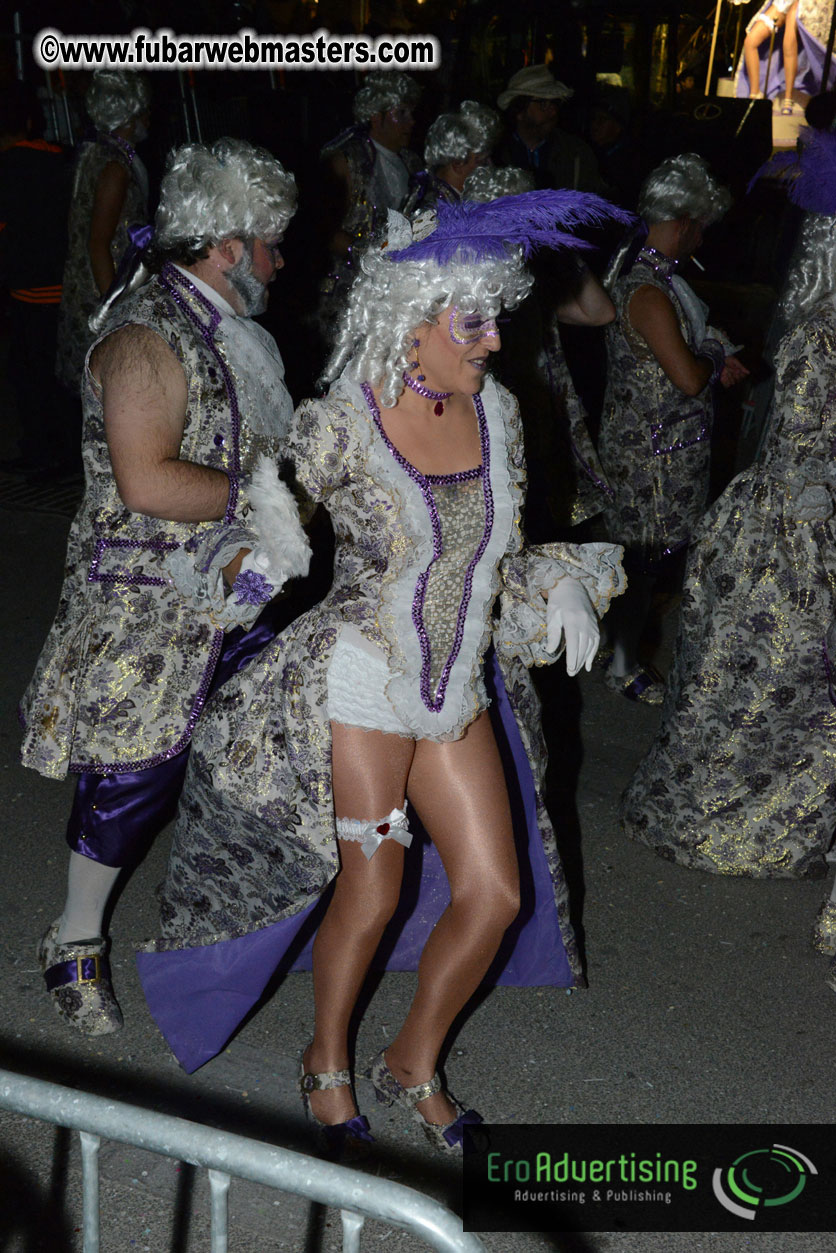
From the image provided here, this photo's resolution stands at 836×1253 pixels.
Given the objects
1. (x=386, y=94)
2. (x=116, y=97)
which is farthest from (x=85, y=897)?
(x=386, y=94)

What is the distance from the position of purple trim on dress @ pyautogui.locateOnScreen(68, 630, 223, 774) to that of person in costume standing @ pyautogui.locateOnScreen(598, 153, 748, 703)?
215cm

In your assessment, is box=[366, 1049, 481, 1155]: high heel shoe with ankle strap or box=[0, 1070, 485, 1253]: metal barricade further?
box=[366, 1049, 481, 1155]: high heel shoe with ankle strap

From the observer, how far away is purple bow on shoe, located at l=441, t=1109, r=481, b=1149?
8.42 ft

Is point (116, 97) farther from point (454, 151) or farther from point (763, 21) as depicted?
point (763, 21)

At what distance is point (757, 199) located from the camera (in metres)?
11.4

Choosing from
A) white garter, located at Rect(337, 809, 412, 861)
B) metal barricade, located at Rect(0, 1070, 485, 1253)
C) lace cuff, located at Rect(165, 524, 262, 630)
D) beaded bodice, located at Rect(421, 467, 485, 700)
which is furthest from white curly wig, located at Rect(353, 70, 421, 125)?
metal barricade, located at Rect(0, 1070, 485, 1253)

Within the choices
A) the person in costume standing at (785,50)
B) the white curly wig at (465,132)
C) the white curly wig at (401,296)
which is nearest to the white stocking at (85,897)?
the white curly wig at (401,296)

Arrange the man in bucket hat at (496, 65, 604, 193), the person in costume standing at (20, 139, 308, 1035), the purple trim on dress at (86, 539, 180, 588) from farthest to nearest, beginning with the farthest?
the man in bucket hat at (496, 65, 604, 193), the purple trim on dress at (86, 539, 180, 588), the person in costume standing at (20, 139, 308, 1035)

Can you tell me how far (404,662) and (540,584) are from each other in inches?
14.4

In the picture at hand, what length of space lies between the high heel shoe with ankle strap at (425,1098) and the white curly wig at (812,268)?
221 cm

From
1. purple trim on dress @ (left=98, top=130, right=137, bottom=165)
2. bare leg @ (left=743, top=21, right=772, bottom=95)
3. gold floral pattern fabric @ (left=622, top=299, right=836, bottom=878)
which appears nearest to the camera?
gold floral pattern fabric @ (left=622, top=299, right=836, bottom=878)

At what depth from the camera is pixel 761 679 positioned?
3475 mm

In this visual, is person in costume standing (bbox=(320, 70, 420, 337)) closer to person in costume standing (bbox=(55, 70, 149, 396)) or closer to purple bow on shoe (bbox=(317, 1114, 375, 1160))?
person in costume standing (bbox=(55, 70, 149, 396))

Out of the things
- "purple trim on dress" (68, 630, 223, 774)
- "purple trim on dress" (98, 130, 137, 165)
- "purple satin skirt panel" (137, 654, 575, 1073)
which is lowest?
"purple satin skirt panel" (137, 654, 575, 1073)
